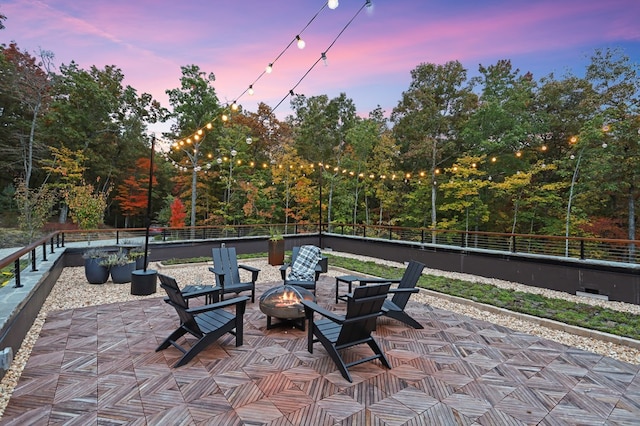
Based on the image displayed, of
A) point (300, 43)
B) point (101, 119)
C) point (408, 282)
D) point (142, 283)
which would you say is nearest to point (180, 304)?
point (408, 282)

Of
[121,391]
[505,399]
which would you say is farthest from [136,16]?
[505,399]

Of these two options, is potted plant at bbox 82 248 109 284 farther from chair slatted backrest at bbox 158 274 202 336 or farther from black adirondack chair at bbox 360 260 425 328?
black adirondack chair at bbox 360 260 425 328

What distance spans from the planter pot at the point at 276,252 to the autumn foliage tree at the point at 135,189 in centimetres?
1502

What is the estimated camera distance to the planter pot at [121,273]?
582 cm

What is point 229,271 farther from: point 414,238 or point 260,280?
point 414,238

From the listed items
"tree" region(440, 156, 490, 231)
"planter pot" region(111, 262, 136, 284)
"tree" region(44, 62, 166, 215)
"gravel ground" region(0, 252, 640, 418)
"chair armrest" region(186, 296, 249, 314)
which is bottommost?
"gravel ground" region(0, 252, 640, 418)

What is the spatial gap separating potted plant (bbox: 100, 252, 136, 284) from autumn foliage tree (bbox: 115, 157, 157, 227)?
50.4ft

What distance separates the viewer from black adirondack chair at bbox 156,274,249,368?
276 cm

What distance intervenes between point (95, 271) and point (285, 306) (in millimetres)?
4364

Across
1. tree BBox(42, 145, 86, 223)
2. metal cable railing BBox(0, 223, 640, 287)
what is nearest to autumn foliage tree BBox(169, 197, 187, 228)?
tree BBox(42, 145, 86, 223)

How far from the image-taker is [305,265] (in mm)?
5215

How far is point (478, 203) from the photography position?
579 inches

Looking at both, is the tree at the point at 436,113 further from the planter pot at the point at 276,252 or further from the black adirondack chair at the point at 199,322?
the black adirondack chair at the point at 199,322

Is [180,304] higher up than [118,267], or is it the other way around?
[180,304]
